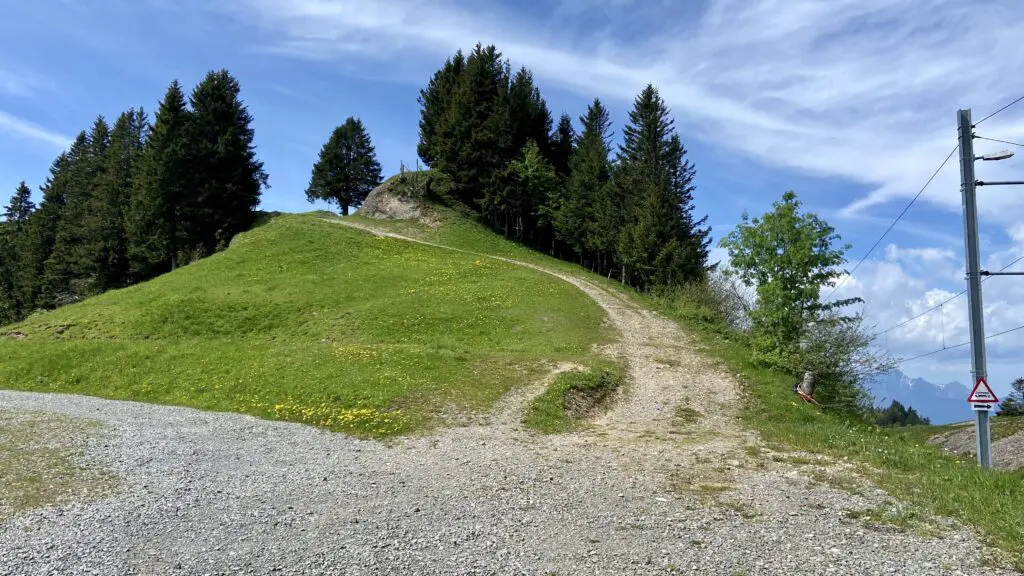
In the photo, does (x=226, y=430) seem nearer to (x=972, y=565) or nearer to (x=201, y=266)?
(x=972, y=565)

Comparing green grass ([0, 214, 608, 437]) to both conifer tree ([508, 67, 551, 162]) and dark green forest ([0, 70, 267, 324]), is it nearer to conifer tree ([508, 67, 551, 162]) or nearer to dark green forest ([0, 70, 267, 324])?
dark green forest ([0, 70, 267, 324])

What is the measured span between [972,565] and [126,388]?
26.3 meters

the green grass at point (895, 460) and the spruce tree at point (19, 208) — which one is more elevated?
the spruce tree at point (19, 208)

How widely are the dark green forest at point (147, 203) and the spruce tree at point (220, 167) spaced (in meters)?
0.09

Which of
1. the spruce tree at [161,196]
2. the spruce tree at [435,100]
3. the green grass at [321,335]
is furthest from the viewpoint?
the spruce tree at [435,100]

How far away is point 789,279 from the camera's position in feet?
85.5

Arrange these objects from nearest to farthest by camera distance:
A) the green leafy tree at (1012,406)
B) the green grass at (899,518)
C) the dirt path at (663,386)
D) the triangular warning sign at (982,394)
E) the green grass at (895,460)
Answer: the green grass at (899,518) < the green grass at (895,460) < the triangular warning sign at (982,394) < the dirt path at (663,386) < the green leafy tree at (1012,406)

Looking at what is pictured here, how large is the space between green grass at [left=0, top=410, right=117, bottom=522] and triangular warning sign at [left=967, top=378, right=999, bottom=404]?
60.2 feet

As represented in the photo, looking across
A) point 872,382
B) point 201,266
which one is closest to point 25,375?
point 201,266

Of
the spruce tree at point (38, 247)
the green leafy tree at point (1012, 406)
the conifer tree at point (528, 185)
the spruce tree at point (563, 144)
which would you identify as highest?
the spruce tree at point (563, 144)

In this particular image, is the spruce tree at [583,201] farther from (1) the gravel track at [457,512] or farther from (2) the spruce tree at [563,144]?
(1) the gravel track at [457,512]

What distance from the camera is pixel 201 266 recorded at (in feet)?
149

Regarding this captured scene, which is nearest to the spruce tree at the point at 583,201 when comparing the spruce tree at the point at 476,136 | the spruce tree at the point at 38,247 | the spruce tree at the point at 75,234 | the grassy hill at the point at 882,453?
the spruce tree at the point at 476,136

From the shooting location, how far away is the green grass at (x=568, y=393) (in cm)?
1806
